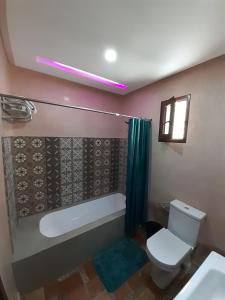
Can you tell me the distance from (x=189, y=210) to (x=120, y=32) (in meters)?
1.91

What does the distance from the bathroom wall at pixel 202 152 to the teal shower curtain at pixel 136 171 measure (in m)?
0.27

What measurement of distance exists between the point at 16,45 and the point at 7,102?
532 millimetres

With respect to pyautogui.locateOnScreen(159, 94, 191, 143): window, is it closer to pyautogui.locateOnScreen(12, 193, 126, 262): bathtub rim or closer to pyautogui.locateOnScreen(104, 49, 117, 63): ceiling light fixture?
pyautogui.locateOnScreen(104, 49, 117, 63): ceiling light fixture

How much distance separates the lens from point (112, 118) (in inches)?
100

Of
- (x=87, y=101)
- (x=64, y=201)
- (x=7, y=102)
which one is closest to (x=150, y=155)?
(x=87, y=101)

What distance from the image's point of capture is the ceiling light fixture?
1.30 meters

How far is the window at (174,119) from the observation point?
63.8 inches

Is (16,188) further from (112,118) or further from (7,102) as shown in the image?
(112,118)

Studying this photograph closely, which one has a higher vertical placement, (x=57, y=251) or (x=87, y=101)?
(x=87, y=101)

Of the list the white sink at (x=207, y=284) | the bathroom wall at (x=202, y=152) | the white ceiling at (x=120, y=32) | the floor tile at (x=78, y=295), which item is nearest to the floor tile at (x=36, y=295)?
the floor tile at (x=78, y=295)

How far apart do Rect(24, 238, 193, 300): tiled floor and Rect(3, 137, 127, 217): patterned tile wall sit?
35.1 inches

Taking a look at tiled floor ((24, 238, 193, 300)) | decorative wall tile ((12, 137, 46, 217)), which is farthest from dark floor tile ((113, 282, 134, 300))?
decorative wall tile ((12, 137, 46, 217))

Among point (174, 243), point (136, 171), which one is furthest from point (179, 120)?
point (174, 243)

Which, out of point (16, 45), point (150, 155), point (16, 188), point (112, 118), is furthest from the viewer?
point (112, 118)
